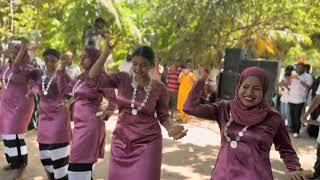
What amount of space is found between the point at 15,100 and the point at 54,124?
1.09m

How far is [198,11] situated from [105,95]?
29.4 ft

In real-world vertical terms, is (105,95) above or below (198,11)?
below

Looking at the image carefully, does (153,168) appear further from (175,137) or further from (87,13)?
(87,13)

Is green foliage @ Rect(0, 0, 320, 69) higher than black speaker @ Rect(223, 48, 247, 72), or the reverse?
green foliage @ Rect(0, 0, 320, 69)

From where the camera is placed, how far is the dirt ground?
6504 millimetres

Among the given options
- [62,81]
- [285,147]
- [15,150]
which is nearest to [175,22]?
[15,150]

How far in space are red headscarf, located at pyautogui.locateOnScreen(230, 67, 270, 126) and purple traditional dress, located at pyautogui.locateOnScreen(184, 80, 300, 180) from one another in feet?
0.15

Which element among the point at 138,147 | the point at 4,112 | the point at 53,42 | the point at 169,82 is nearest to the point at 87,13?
the point at 53,42

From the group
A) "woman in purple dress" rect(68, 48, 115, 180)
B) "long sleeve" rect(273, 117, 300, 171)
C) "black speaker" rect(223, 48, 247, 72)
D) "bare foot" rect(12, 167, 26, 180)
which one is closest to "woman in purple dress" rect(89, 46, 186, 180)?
"woman in purple dress" rect(68, 48, 115, 180)

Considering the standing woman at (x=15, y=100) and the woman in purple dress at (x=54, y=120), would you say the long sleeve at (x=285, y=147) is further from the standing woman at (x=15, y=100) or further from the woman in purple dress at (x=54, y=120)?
the standing woman at (x=15, y=100)

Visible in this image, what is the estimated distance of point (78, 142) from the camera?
4.66m

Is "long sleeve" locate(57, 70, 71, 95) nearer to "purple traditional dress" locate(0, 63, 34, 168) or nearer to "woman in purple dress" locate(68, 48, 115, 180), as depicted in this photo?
"woman in purple dress" locate(68, 48, 115, 180)

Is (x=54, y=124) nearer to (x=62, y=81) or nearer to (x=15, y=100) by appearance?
(x=62, y=81)

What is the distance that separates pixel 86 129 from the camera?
4.71 metres
